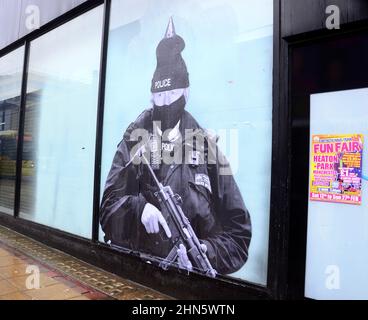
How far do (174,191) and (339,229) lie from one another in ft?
6.34

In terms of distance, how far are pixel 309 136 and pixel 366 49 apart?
89 centimetres

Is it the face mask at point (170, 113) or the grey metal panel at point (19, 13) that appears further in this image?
the grey metal panel at point (19, 13)

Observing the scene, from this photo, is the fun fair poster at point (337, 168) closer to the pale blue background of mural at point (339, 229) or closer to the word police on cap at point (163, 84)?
the pale blue background of mural at point (339, 229)

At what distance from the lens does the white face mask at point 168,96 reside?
4.56 metres

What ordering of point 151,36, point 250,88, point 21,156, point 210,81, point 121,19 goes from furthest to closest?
1. point 21,156
2. point 121,19
3. point 151,36
4. point 210,81
5. point 250,88

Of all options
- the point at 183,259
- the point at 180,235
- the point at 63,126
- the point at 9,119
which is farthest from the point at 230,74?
the point at 9,119

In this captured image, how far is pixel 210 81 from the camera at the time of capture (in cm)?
427

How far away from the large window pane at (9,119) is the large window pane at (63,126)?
66cm

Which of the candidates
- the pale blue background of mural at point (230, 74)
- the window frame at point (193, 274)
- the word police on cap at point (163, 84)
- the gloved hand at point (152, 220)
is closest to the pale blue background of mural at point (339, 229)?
the window frame at point (193, 274)

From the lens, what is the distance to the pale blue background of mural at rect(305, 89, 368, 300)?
3211 millimetres

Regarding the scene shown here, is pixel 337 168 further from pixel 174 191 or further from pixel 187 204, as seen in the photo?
pixel 174 191

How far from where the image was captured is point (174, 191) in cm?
452
